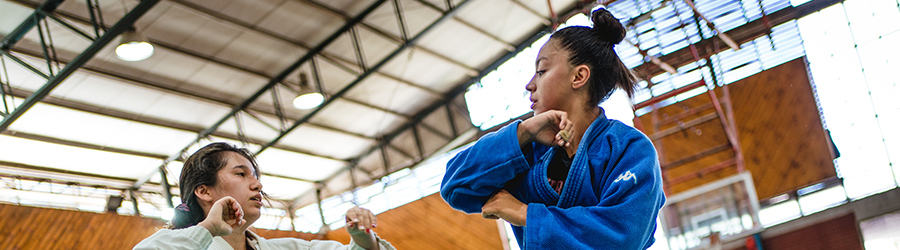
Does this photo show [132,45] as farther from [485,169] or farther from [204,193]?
[485,169]

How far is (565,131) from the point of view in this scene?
6.61ft

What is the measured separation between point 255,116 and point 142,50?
5272mm

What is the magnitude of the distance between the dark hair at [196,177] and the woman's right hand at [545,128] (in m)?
1.72

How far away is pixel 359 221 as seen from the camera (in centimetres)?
282

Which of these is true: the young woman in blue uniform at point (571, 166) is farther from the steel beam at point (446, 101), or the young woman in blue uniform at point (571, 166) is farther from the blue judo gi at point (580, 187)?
the steel beam at point (446, 101)

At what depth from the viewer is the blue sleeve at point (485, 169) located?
2088mm

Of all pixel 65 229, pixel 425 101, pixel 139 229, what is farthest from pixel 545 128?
pixel 425 101

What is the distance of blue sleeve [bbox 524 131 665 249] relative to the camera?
1.90 metres

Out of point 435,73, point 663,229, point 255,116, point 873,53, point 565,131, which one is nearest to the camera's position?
point 565,131

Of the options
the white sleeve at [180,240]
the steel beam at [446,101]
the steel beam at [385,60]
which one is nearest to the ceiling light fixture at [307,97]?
the steel beam at [385,60]

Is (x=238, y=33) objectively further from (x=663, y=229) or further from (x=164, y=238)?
(x=164, y=238)

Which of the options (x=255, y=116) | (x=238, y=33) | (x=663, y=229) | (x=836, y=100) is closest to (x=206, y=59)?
(x=238, y=33)

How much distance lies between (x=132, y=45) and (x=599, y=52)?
1085 cm

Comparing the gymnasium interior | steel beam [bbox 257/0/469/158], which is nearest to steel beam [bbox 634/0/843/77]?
the gymnasium interior
